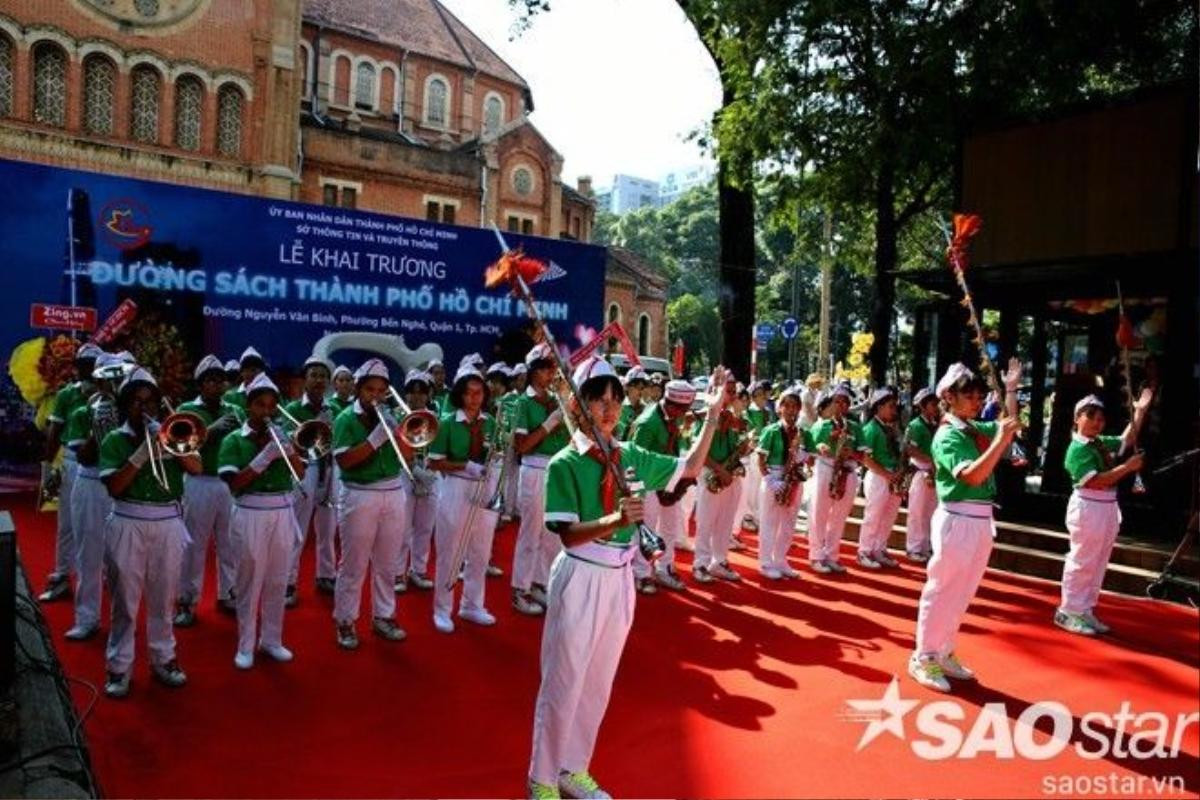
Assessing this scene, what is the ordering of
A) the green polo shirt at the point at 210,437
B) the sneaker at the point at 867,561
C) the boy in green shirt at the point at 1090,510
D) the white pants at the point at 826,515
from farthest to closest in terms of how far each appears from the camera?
the sneaker at the point at 867,561
the white pants at the point at 826,515
the boy in green shirt at the point at 1090,510
the green polo shirt at the point at 210,437

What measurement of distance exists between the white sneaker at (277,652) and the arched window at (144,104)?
25.4 m

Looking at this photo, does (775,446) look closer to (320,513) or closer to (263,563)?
(320,513)

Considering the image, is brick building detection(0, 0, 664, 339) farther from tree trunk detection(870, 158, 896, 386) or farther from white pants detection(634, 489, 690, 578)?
white pants detection(634, 489, 690, 578)

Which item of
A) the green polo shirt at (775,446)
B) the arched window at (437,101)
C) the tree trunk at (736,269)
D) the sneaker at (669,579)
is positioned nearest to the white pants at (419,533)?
→ the sneaker at (669,579)

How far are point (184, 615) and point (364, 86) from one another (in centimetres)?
3513

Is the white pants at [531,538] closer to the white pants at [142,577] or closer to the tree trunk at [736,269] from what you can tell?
the white pants at [142,577]

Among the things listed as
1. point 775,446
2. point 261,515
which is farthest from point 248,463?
point 775,446

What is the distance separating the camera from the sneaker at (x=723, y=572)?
9227 millimetres

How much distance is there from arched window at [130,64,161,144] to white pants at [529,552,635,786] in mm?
27917

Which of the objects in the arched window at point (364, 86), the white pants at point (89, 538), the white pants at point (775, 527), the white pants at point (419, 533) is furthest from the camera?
the arched window at point (364, 86)

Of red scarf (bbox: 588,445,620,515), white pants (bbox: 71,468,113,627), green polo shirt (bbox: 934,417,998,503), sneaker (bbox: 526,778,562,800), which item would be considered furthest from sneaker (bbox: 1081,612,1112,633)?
white pants (bbox: 71,468,113,627)

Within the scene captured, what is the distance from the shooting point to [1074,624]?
7.69 metres

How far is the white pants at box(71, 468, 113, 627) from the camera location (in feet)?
21.0

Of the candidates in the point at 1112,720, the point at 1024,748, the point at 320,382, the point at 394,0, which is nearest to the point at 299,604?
the point at 320,382
